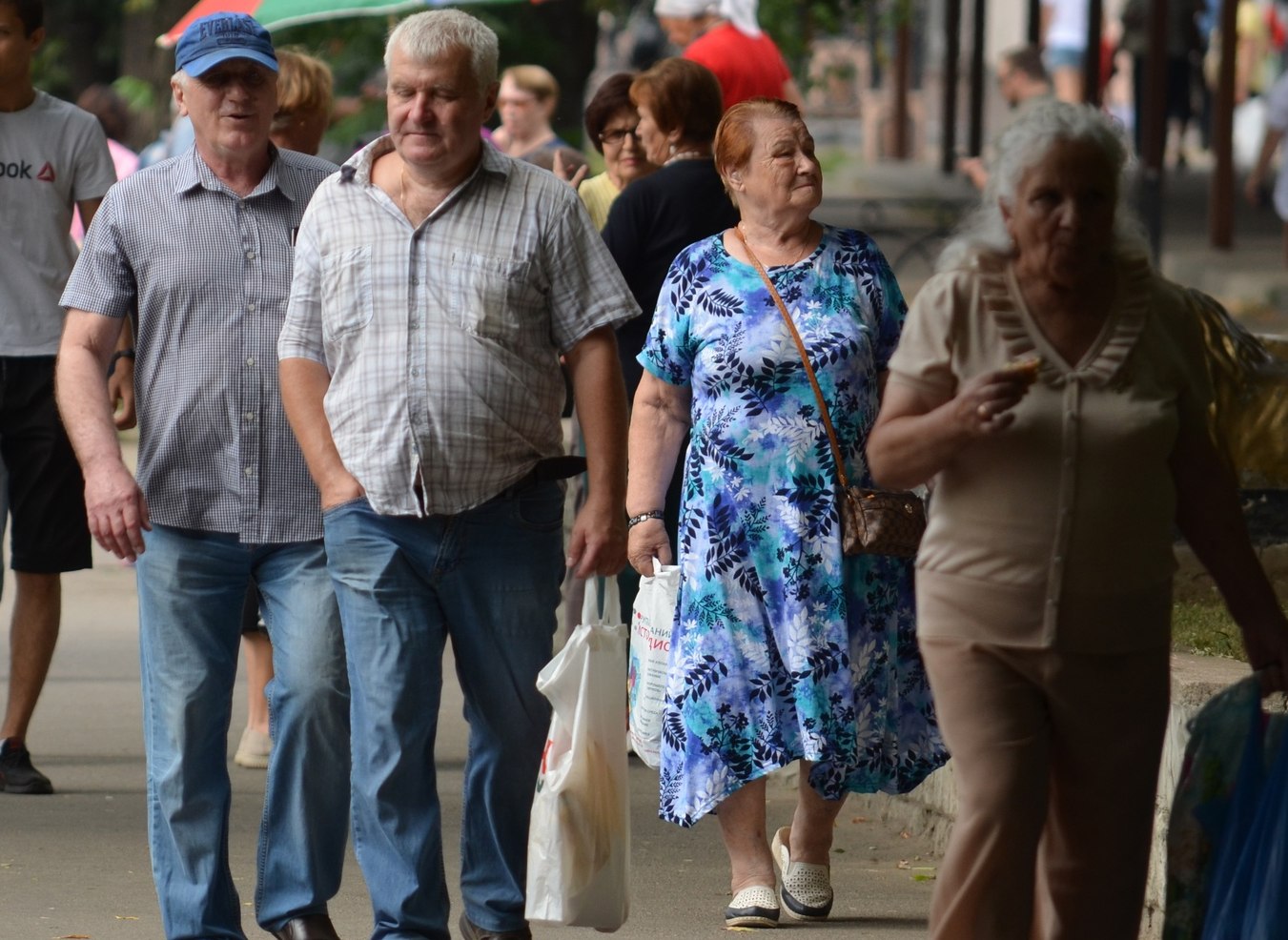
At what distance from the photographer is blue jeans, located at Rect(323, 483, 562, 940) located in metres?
4.86

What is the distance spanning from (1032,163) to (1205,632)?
295cm

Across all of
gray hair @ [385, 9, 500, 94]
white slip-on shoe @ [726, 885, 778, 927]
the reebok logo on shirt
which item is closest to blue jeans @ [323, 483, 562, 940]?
white slip-on shoe @ [726, 885, 778, 927]

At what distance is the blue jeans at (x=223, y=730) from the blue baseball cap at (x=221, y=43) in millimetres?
970

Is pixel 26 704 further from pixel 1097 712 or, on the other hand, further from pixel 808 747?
pixel 1097 712

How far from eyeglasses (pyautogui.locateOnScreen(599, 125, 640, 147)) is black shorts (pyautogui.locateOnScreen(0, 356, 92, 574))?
72.9 inches

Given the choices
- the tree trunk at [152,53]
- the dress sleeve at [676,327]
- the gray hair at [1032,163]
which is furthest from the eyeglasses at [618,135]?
the tree trunk at [152,53]

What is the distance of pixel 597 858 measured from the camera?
486 cm

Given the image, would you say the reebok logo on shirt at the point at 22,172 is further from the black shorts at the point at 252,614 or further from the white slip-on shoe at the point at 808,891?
the white slip-on shoe at the point at 808,891

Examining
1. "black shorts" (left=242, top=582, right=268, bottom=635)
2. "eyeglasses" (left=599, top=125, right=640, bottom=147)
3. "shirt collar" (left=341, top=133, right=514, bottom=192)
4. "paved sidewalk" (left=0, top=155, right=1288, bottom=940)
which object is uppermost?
"shirt collar" (left=341, top=133, right=514, bottom=192)

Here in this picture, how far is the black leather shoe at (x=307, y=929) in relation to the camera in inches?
197

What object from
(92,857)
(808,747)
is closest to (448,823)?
(92,857)

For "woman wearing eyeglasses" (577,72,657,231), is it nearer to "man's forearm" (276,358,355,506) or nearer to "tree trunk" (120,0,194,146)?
"man's forearm" (276,358,355,506)

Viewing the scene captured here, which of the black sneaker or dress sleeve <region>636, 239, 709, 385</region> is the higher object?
dress sleeve <region>636, 239, 709, 385</region>

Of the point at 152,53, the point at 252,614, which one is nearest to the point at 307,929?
the point at 252,614
